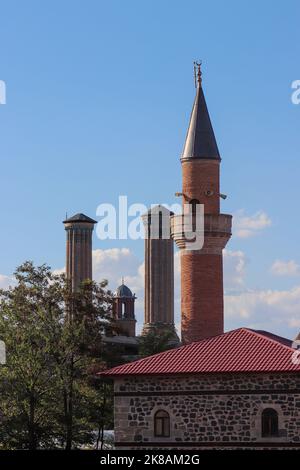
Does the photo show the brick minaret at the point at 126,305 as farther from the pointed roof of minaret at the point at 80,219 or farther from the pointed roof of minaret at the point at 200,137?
the pointed roof of minaret at the point at 200,137

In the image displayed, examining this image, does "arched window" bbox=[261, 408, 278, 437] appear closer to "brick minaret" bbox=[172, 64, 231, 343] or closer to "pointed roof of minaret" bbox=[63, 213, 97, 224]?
"brick minaret" bbox=[172, 64, 231, 343]

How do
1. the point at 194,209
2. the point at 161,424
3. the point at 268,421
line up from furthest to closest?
the point at 194,209
the point at 161,424
the point at 268,421

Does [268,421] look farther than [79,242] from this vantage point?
No

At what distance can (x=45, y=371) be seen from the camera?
42.2 meters

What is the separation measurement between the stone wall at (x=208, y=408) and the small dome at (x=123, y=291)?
6683 cm

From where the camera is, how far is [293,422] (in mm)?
35219

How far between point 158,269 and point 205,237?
35.2 m

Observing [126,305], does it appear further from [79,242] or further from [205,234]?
[205,234]

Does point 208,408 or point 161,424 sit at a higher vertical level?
point 208,408

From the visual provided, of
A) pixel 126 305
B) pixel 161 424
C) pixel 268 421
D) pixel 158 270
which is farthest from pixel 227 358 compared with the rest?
pixel 126 305

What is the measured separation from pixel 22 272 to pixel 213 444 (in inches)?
565

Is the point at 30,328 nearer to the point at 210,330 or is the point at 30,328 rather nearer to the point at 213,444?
the point at 213,444

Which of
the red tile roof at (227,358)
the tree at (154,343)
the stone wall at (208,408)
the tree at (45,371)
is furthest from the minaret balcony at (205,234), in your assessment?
the stone wall at (208,408)
